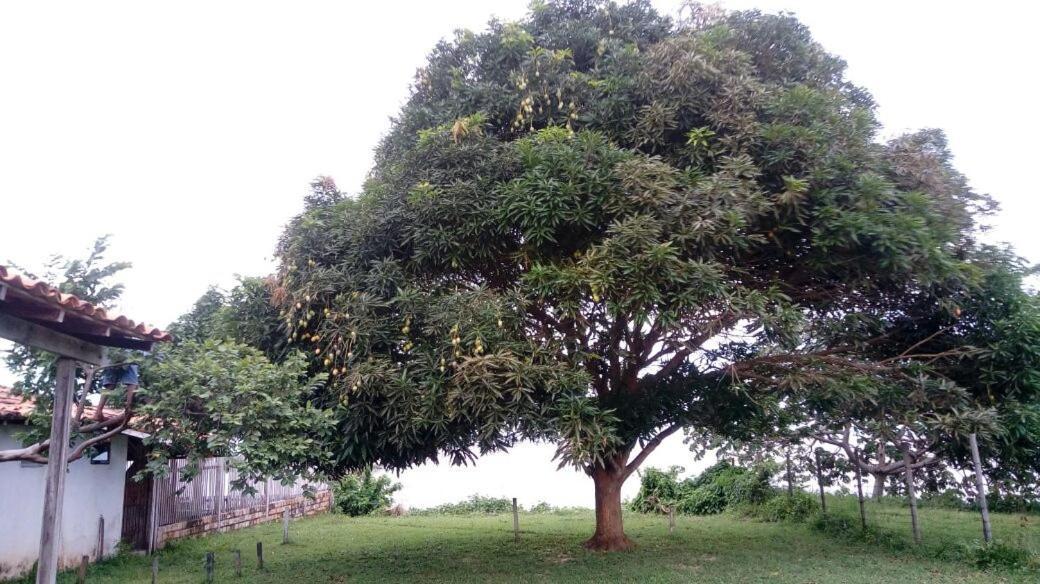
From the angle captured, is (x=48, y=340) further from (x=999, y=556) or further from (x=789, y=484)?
(x=789, y=484)

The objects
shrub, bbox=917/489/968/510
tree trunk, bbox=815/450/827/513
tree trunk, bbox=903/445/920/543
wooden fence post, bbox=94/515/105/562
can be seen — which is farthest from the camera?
shrub, bbox=917/489/968/510

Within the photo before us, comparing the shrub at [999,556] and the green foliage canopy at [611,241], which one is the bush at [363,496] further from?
the shrub at [999,556]

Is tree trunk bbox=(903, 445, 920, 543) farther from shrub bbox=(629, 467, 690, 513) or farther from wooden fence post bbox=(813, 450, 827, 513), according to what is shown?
shrub bbox=(629, 467, 690, 513)

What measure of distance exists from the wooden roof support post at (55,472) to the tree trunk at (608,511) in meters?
7.48

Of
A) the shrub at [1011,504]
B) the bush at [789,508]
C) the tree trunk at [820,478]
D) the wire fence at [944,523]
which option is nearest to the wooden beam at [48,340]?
the wire fence at [944,523]

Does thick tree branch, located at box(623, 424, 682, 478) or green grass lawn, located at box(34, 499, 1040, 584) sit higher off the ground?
thick tree branch, located at box(623, 424, 682, 478)

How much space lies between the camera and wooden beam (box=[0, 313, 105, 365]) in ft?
15.8

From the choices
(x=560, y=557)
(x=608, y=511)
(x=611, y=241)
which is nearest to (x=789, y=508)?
(x=608, y=511)

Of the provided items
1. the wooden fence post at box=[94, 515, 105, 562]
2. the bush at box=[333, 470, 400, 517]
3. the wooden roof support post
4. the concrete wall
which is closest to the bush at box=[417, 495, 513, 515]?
the bush at box=[333, 470, 400, 517]

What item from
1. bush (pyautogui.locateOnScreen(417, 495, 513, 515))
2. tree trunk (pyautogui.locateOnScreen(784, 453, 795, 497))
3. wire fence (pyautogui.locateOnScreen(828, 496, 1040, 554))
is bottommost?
bush (pyautogui.locateOnScreen(417, 495, 513, 515))

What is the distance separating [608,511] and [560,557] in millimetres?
1027

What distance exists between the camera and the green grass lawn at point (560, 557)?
9.45 metres

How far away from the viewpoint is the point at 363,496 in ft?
67.3

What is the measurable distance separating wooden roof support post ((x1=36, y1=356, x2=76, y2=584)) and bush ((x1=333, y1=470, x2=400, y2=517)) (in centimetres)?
1499
